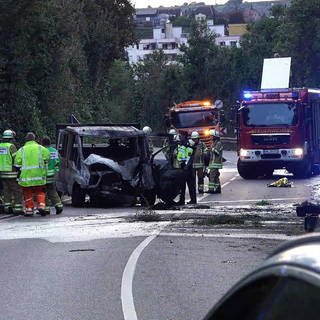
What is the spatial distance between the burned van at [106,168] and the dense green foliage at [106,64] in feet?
22.2

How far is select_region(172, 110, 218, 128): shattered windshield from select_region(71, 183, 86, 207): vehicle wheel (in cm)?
1565

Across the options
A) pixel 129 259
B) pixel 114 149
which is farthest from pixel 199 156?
pixel 129 259

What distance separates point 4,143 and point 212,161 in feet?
22.3

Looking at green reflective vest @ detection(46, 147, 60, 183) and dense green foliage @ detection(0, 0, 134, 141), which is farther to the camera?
dense green foliage @ detection(0, 0, 134, 141)

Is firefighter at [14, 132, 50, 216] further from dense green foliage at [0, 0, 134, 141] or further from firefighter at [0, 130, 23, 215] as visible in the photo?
dense green foliage at [0, 0, 134, 141]

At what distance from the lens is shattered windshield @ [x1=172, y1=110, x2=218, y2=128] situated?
35531 millimetres

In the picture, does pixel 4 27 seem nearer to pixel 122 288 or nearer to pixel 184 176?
pixel 184 176

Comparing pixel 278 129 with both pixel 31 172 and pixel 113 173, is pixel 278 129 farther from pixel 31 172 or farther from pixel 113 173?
pixel 31 172

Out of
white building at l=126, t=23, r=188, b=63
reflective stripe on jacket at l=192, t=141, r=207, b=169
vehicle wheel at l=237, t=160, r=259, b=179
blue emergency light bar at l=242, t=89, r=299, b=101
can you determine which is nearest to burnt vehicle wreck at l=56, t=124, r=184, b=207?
reflective stripe on jacket at l=192, t=141, r=207, b=169

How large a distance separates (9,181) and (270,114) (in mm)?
12812

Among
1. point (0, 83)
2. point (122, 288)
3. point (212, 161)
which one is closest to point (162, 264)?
point (122, 288)

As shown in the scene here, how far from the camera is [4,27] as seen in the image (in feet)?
93.1

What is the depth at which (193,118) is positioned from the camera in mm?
35750

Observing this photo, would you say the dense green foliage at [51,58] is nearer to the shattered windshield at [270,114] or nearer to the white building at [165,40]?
the shattered windshield at [270,114]
